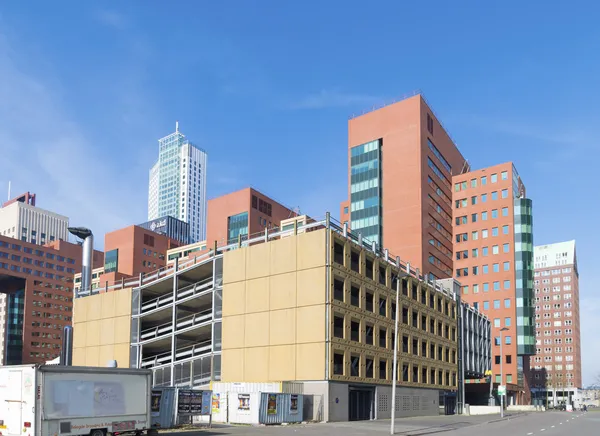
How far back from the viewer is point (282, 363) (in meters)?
54.2

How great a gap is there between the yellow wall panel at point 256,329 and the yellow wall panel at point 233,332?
0.43 meters

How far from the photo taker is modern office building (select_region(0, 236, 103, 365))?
551 ft

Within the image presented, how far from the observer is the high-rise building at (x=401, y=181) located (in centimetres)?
11438

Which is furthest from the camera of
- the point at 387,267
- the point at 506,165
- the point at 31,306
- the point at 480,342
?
the point at 31,306

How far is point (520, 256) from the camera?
412ft

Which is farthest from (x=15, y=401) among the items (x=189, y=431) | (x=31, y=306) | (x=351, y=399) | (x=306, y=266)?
(x=31, y=306)

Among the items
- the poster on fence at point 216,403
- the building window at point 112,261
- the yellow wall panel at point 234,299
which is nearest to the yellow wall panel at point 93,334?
the yellow wall panel at point 234,299

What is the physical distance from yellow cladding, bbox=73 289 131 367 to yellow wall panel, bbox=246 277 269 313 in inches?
682

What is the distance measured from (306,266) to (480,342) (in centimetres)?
5627

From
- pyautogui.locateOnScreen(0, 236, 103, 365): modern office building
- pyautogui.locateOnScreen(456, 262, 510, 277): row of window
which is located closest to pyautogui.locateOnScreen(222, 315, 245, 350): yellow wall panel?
pyautogui.locateOnScreen(456, 262, 510, 277): row of window

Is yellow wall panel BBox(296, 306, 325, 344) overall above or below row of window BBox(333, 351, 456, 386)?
above

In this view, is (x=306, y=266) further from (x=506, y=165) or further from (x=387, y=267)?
(x=506, y=165)

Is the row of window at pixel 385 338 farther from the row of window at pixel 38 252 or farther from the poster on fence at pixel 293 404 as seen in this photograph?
the row of window at pixel 38 252

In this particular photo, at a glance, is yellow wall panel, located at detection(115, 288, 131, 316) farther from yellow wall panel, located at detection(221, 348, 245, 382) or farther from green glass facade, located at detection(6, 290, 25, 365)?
green glass facade, located at detection(6, 290, 25, 365)
